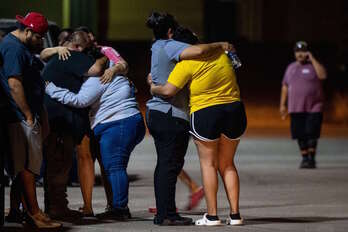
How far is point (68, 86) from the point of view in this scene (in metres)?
10.8

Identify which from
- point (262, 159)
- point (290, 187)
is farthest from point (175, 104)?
point (262, 159)

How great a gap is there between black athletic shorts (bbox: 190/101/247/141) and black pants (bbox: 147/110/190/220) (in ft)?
0.57

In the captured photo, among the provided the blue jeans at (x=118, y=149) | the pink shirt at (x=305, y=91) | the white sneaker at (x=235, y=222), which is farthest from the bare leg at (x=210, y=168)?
the pink shirt at (x=305, y=91)

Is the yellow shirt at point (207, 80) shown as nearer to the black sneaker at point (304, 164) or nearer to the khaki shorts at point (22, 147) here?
the khaki shorts at point (22, 147)

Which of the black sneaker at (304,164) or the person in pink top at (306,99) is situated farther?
the black sneaker at (304,164)

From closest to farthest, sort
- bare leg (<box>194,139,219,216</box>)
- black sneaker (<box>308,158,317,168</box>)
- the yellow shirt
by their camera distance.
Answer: the yellow shirt → bare leg (<box>194,139,219,216</box>) → black sneaker (<box>308,158,317,168</box>)

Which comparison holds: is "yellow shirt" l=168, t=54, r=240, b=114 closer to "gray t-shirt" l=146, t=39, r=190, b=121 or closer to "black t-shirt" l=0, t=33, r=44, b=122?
"gray t-shirt" l=146, t=39, r=190, b=121

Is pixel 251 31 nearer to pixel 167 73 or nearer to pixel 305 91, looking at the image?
pixel 305 91

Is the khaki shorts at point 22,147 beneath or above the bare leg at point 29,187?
above

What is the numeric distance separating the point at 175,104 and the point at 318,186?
4172 mm

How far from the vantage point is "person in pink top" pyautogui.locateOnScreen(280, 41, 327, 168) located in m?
16.4

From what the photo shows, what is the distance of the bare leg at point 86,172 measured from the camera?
11000 mm

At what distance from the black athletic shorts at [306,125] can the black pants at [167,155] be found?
6388mm

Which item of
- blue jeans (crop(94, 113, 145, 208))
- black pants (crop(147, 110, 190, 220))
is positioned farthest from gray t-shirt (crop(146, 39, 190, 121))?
blue jeans (crop(94, 113, 145, 208))
